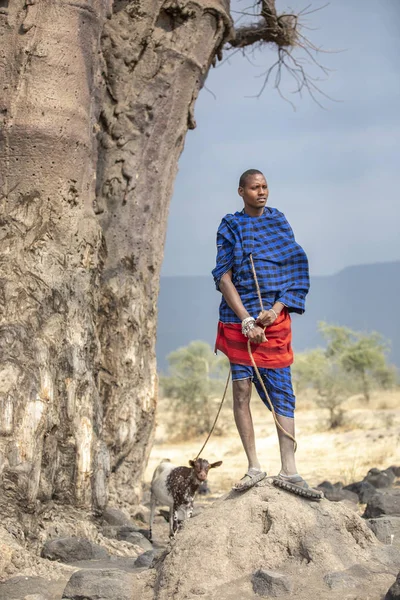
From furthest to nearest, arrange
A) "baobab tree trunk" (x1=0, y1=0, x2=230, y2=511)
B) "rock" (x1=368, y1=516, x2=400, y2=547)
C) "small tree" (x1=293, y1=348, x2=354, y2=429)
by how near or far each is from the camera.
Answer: "small tree" (x1=293, y1=348, x2=354, y2=429)
"baobab tree trunk" (x1=0, y1=0, x2=230, y2=511)
"rock" (x1=368, y1=516, x2=400, y2=547)

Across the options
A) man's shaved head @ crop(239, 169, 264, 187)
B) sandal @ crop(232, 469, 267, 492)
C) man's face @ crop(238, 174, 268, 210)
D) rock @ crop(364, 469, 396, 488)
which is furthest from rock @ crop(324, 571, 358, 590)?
rock @ crop(364, 469, 396, 488)

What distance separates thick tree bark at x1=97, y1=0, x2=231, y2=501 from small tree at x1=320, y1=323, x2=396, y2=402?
14.5m

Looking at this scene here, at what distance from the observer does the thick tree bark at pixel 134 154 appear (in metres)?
8.16

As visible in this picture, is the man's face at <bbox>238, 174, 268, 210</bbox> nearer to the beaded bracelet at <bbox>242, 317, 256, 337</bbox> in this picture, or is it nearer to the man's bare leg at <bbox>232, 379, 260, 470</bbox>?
the beaded bracelet at <bbox>242, 317, 256, 337</bbox>

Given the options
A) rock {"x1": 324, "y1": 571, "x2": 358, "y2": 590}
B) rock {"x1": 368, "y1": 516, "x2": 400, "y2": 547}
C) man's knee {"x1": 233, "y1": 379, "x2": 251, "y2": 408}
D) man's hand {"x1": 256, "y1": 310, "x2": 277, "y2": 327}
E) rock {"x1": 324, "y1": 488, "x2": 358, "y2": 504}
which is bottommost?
rock {"x1": 324, "y1": 488, "x2": 358, "y2": 504}

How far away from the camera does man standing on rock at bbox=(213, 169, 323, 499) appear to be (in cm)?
493

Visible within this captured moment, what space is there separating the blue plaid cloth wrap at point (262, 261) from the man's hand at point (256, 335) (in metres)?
0.25

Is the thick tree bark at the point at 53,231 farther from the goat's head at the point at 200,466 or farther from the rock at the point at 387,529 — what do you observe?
the rock at the point at 387,529

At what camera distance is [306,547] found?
15.0ft

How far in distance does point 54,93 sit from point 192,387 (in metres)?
13.3

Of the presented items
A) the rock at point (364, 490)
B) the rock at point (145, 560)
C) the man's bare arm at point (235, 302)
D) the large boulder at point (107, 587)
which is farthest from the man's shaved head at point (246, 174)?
the rock at point (364, 490)

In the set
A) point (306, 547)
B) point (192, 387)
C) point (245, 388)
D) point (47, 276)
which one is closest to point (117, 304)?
point (47, 276)

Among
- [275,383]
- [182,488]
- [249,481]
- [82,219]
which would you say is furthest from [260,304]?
[82,219]

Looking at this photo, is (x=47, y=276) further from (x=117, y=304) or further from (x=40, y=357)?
(x=117, y=304)
